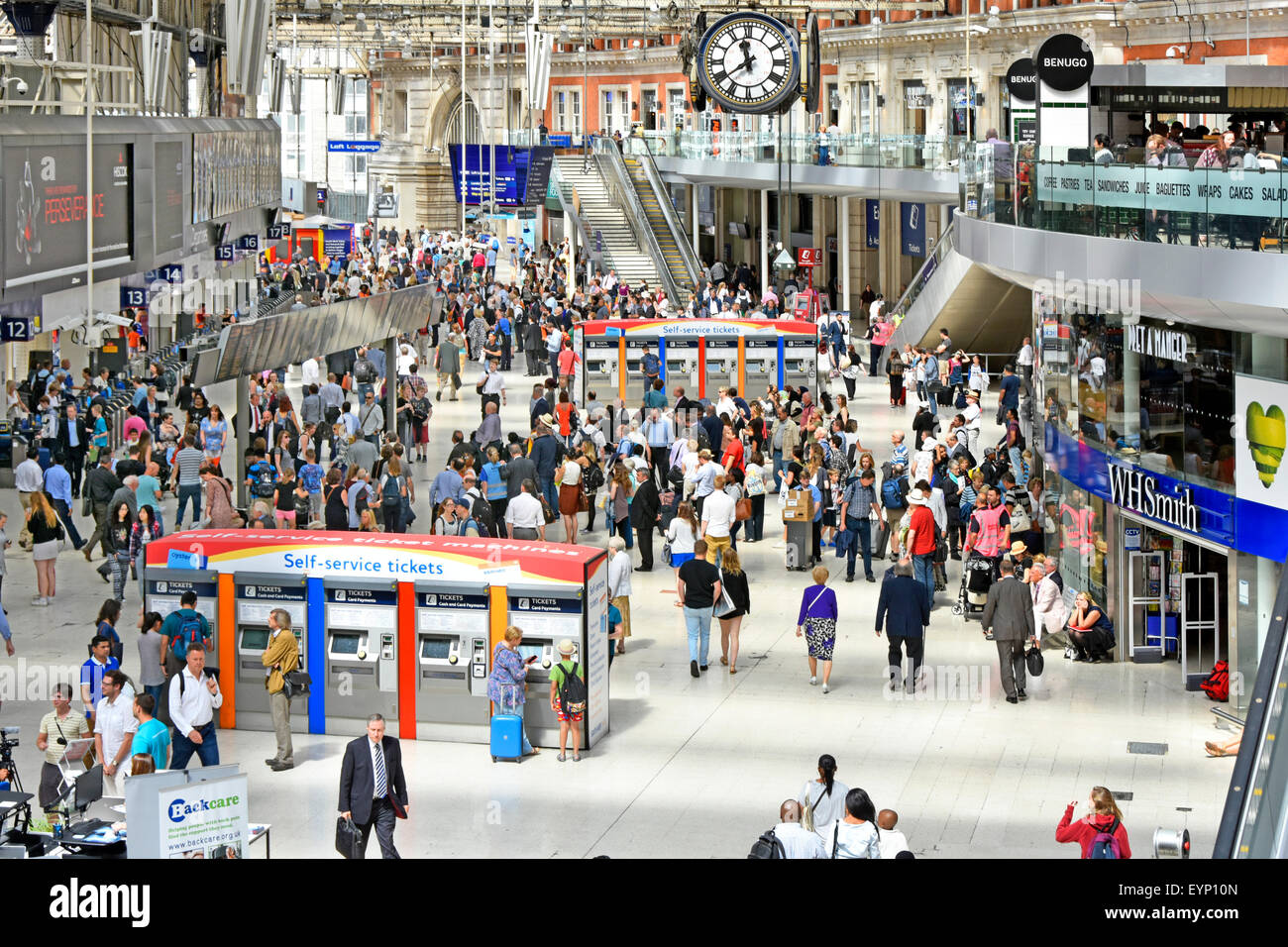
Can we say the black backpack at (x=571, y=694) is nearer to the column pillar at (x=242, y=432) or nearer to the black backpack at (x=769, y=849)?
the black backpack at (x=769, y=849)

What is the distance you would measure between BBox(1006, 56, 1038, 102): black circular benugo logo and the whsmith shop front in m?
5.99

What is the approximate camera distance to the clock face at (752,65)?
3922cm

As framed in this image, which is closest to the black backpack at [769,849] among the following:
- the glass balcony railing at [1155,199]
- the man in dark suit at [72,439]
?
the glass balcony railing at [1155,199]

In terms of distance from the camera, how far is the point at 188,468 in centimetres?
2066

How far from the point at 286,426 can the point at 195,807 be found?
51.2 feet

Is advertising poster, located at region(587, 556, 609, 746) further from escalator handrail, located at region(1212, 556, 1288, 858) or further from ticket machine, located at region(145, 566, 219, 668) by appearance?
escalator handrail, located at region(1212, 556, 1288, 858)

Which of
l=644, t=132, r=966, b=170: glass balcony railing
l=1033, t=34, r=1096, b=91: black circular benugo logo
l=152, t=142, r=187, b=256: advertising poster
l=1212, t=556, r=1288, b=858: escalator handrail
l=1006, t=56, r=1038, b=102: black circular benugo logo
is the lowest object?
l=1212, t=556, r=1288, b=858: escalator handrail

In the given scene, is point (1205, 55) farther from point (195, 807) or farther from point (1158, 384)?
point (195, 807)

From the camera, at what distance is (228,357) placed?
20297 mm

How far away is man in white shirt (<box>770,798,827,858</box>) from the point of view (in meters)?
9.06

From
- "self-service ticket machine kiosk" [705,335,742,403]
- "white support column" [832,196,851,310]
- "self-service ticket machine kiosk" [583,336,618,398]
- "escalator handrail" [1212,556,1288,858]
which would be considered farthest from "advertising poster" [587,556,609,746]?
"white support column" [832,196,851,310]

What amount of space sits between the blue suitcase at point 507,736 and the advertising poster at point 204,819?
15.6ft

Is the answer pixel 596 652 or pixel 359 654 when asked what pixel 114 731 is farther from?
pixel 596 652
